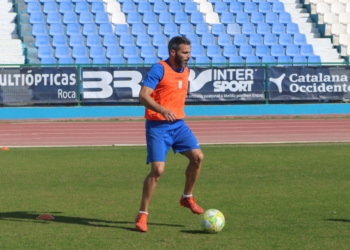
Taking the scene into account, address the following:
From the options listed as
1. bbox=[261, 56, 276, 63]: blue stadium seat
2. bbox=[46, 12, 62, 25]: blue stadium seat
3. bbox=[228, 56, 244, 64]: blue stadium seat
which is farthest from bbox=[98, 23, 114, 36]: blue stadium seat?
bbox=[261, 56, 276, 63]: blue stadium seat

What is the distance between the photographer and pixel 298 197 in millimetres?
9523

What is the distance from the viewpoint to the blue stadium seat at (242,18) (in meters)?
31.3

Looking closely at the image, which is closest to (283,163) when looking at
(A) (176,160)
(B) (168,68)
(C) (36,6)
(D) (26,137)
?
(A) (176,160)

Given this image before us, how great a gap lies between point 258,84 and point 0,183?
54.6ft

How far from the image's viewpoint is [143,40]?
95.5 feet

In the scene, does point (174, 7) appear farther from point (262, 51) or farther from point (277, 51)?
point (277, 51)

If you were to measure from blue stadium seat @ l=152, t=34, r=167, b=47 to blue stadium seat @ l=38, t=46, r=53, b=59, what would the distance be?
4.27 metres

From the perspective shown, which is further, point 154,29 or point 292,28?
point 292,28

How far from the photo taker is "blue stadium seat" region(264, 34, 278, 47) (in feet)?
100

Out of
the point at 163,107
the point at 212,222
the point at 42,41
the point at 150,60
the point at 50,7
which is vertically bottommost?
the point at 212,222

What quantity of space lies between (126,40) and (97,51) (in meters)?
1.50

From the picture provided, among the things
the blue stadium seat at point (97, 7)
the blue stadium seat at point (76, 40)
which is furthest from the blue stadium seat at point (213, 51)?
the blue stadium seat at point (76, 40)

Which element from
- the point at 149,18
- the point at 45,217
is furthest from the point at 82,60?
the point at 45,217

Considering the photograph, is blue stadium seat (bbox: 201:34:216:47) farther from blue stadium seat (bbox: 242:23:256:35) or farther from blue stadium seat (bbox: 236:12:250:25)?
blue stadium seat (bbox: 236:12:250:25)
